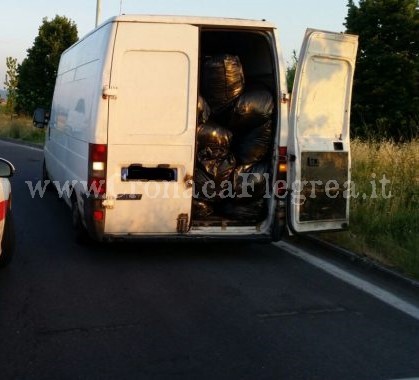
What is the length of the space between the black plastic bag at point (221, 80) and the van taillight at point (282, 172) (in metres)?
0.99

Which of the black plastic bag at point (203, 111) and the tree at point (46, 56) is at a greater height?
the tree at point (46, 56)

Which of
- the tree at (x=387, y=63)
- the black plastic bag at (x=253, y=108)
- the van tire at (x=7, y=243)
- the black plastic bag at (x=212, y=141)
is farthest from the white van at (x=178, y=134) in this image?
the tree at (x=387, y=63)

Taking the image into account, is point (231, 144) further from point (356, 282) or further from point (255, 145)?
point (356, 282)

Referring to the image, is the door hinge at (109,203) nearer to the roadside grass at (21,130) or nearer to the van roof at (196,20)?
the van roof at (196,20)

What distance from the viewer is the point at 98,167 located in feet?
20.4

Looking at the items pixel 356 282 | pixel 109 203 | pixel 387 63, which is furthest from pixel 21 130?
pixel 356 282

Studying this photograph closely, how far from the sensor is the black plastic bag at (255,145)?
23.3 feet

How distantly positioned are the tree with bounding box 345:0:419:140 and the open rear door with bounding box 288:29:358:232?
56.7ft

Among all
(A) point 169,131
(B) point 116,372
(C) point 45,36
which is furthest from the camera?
(C) point 45,36

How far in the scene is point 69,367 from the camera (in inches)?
156

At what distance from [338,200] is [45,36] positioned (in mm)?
25437

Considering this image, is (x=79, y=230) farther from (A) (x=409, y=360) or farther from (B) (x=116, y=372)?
(A) (x=409, y=360)

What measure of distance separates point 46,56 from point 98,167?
24.8 m

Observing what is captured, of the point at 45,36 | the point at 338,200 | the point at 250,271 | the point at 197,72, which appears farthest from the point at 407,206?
the point at 45,36
